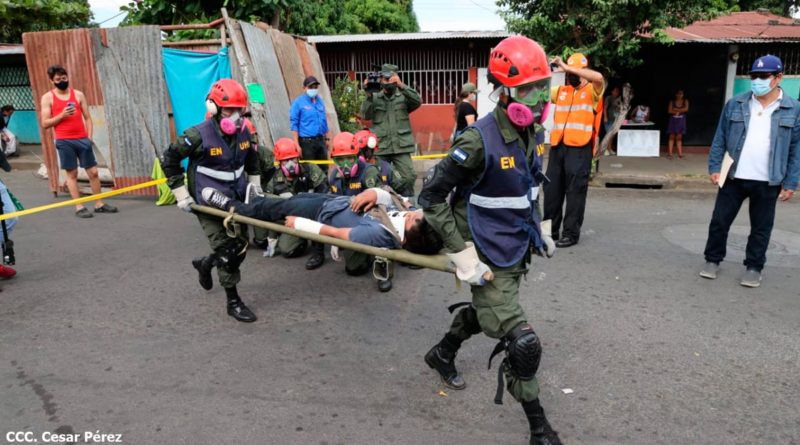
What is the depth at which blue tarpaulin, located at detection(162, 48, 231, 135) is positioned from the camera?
908 cm

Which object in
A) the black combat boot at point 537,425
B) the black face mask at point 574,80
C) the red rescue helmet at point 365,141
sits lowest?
the black combat boot at point 537,425

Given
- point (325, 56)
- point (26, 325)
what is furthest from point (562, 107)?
point (325, 56)

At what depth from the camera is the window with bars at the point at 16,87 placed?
16.9 meters

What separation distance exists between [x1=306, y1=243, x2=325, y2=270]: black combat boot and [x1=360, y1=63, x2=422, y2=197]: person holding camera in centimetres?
149

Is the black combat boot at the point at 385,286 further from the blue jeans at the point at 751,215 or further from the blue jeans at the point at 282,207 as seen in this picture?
the blue jeans at the point at 751,215

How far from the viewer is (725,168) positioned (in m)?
5.22

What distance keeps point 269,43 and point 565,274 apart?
6638 mm

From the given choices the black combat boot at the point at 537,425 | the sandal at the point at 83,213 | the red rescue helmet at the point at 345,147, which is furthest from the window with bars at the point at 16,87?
the black combat boot at the point at 537,425

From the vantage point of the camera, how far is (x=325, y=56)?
1513 cm

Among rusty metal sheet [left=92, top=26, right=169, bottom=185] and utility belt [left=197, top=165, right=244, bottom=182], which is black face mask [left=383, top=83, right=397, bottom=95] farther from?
rusty metal sheet [left=92, top=26, right=169, bottom=185]

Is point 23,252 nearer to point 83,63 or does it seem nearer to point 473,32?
point 83,63

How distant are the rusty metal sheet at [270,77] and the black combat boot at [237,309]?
187 inches

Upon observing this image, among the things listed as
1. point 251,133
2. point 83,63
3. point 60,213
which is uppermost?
point 83,63

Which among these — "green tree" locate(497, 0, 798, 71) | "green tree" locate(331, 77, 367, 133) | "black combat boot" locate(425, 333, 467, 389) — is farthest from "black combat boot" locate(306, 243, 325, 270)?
"green tree" locate(331, 77, 367, 133)
